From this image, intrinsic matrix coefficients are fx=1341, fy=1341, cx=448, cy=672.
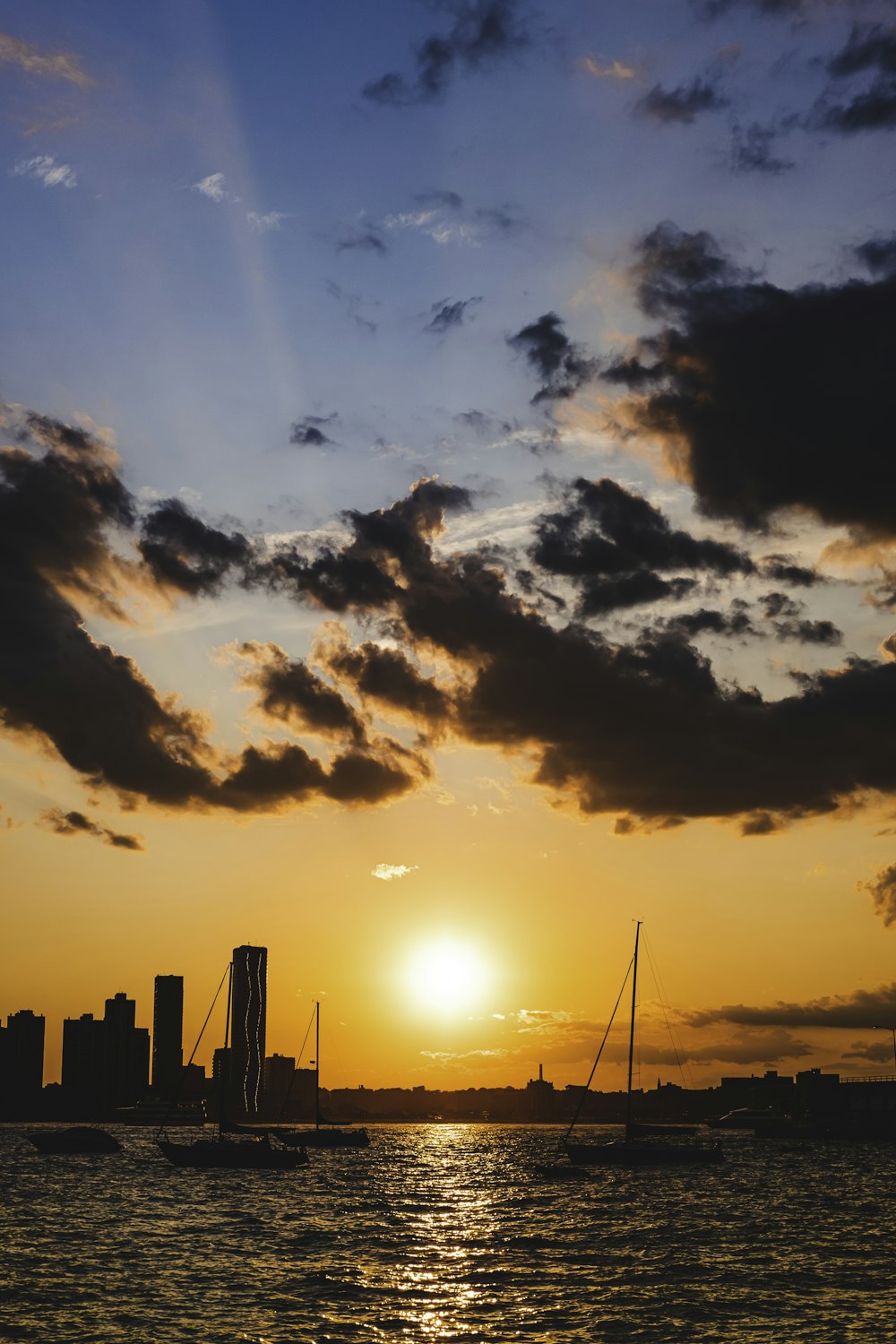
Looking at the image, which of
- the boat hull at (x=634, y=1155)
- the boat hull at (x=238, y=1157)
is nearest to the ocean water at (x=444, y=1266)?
the boat hull at (x=238, y=1157)

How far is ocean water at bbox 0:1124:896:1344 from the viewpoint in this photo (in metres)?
59.9

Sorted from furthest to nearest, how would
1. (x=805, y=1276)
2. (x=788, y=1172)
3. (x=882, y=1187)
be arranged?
(x=788, y=1172) < (x=882, y=1187) < (x=805, y=1276)

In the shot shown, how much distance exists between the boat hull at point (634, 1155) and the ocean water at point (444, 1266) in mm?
15197

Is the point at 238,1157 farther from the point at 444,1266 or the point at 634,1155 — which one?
the point at 444,1266

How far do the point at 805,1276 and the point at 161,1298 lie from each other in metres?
36.1

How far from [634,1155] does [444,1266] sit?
94.8 meters

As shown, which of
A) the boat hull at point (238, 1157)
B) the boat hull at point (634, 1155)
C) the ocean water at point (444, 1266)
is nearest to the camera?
the ocean water at point (444, 1266)

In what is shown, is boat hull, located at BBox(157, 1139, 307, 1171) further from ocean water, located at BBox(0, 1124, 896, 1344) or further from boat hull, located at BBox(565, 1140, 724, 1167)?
boat hull, located at BBox(565, 1140, 724, 1167)

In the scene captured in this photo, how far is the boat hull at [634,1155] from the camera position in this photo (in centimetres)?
16462

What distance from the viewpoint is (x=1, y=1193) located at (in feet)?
479

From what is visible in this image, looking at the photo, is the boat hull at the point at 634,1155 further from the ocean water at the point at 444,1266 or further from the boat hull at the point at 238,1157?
the boat hull at the point at 238,1157

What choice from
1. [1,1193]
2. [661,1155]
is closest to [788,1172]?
[661,1155]

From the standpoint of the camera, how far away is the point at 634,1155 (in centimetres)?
16975

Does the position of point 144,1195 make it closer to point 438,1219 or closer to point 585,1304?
point 438,1219
